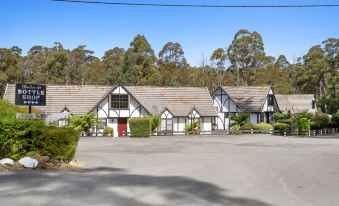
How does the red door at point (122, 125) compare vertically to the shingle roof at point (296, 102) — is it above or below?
below

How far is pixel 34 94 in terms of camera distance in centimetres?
1956

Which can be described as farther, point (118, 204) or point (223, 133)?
point (223, 133)

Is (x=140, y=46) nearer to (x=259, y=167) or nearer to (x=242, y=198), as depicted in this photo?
(x=259, y=167)

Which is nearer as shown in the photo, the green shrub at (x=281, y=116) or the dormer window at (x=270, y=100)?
the green shrub at (x=281, y=116)

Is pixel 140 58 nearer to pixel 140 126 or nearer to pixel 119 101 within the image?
pixel 119 101

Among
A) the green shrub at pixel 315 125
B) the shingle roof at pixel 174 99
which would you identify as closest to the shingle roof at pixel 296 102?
the green shrub at pixel 315 125

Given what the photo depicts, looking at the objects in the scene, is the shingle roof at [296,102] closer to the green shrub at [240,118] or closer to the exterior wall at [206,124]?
the green shrub at [240,118]

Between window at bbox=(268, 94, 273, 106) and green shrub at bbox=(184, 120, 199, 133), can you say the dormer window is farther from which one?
green shrub at bbox=(184, 120, 199, 133)

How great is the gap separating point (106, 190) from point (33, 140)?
251 inches

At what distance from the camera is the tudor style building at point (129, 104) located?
155 ft

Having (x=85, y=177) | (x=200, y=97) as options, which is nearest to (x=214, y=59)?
(x=200, y=97)

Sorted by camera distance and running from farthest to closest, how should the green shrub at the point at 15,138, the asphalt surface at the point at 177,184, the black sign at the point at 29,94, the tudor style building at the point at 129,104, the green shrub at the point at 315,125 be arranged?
1. the green shrub at the point at 315,125
2. the tudor style building at the point at 129,104
3. the black sign at the point at 29,94
4. the green shrub at the point at 15,138
5. the asphalt surface at the point at 177,184

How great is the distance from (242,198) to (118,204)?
10.7 ft

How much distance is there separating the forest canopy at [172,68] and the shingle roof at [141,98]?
25.0 meters
